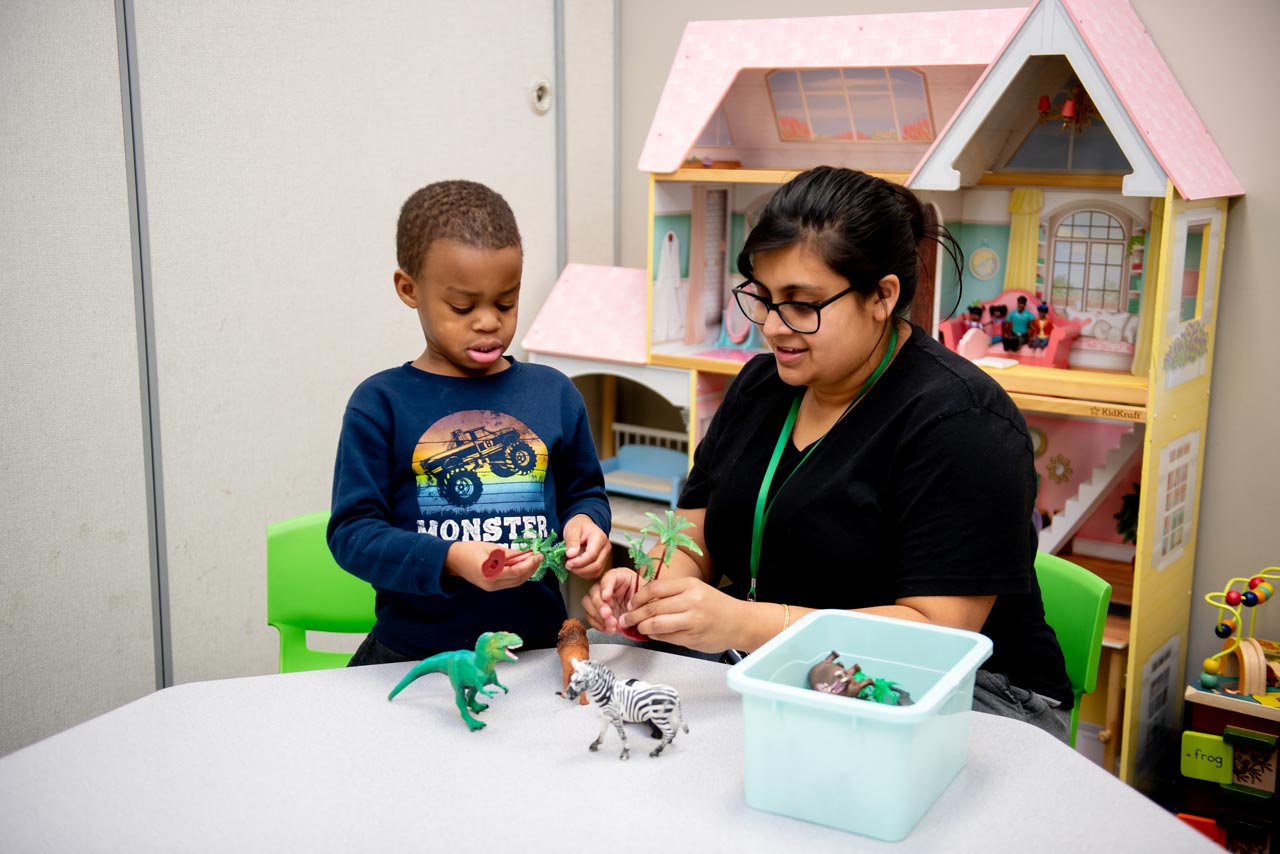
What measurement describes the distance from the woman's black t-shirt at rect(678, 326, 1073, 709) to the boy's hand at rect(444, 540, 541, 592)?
1.22 ft

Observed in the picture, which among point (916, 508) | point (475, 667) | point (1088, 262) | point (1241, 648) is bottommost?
point (1241, 648)

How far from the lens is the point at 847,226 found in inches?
52.4

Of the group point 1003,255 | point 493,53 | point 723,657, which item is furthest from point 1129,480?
point 493,53

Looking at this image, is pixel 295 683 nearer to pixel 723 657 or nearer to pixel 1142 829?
pixel 723 657

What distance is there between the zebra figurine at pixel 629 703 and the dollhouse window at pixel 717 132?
68.5 inches

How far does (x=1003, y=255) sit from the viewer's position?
2.36m

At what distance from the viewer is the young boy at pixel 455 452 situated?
129 cm

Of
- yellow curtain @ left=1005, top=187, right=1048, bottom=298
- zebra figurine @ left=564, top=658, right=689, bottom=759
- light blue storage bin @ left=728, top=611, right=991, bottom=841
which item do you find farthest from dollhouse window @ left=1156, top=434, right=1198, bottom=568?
zebra figurine @ left=564, top=658, right=689, bottom=759

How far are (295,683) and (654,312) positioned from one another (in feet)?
4.96

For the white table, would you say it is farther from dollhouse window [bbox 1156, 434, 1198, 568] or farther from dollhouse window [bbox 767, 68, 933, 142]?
dollhouse window [bbox 767, 68, 933, 142]

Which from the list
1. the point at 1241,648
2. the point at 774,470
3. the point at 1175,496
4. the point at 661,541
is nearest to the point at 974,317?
the point at 1175,496

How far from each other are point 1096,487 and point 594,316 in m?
1.21

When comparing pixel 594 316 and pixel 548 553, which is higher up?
pixel 594 316

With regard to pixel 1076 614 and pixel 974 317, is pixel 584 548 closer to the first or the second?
pixel 1076 614
